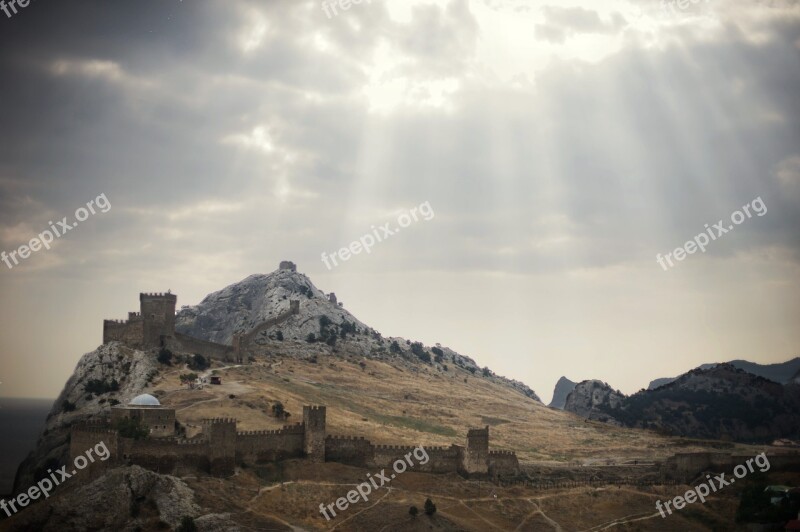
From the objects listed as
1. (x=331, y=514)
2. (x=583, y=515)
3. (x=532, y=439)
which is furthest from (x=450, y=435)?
(x=331, y=514)

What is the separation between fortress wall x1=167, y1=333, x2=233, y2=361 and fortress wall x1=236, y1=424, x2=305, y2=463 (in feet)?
134

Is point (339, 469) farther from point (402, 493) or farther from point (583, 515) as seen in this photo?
point (583, 515)

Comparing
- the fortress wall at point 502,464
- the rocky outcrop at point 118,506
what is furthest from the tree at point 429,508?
the rocky outcrop at point 118,506

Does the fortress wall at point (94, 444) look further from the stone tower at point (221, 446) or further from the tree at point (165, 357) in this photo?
the tree at point (165, 357)

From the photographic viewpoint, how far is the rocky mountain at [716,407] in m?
172

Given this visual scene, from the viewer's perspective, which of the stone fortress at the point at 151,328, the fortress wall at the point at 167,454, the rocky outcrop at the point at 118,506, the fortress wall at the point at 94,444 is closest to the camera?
the rocky outcrop at the point at 118,506

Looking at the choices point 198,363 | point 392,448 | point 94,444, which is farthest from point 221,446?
point 198,363

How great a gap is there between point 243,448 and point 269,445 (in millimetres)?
3026

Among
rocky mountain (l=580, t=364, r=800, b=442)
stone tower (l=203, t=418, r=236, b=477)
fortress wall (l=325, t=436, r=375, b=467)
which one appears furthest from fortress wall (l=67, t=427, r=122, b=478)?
rocky mountain (l=580, t=364, r=800, b=442)

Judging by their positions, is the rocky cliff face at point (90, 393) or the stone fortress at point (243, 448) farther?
the rocky cliff face at point (90, 393)

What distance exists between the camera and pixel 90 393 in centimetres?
10994

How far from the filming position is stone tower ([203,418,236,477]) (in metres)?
83.0

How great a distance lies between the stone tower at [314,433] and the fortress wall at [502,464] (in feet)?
62.5

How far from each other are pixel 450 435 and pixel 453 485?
3173cm
